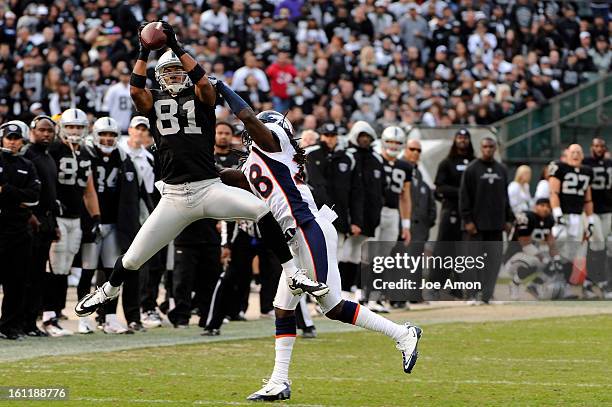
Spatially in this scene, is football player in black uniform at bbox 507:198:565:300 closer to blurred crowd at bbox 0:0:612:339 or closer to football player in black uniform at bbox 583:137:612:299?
blurred crowd at bbox 0:0:612:339

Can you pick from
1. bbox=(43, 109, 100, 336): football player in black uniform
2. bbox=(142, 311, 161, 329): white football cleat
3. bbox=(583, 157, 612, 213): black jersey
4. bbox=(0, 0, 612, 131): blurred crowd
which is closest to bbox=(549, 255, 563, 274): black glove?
bbox=(583, 157, 612, 213): black jersey

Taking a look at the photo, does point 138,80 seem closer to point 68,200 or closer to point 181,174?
point 181,174

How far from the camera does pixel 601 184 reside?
17.5 meters

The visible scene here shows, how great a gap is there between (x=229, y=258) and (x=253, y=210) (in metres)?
4.30

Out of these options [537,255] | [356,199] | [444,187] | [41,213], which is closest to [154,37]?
[41,213]

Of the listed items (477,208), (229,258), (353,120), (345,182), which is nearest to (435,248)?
(477,208)

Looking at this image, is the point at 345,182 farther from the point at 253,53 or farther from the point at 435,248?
the point at 253,53

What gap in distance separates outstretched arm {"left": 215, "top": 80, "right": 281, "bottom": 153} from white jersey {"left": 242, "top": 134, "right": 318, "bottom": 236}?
69mm

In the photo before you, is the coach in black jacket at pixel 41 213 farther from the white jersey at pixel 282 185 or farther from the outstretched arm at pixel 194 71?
the white jersey at pixel 282 185

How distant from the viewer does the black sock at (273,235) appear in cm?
866

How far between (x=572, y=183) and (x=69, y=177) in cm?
721

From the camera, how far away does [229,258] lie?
1306 cm

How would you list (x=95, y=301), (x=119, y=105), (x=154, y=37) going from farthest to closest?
(x=119, y=105) < (x=95, y=301) < (x=154, y=37)

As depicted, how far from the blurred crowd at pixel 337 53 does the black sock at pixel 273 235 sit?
413 inches
